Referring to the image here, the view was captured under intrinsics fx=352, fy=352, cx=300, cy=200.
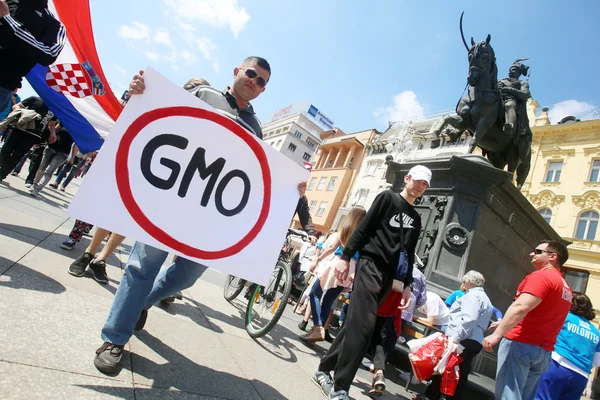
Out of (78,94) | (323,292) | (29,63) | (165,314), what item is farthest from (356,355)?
(78,94)

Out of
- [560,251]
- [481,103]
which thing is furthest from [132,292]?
[481,103]

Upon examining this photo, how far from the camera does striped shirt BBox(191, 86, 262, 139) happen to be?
7.90 ft

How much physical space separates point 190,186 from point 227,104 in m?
0.75

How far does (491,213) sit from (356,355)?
441 centimetres

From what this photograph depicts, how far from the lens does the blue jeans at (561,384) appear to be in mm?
4297

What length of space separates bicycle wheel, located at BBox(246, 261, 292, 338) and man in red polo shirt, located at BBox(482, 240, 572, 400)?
1.91 meters

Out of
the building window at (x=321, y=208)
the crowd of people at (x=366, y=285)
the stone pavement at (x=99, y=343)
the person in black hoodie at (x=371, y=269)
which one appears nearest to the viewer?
the stone pavement at (x=99, y=343)

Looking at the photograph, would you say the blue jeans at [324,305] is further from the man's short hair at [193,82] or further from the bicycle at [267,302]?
the man's short hair at [193,82]

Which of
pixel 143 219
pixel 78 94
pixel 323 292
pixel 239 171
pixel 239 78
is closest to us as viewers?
pixel 143 219

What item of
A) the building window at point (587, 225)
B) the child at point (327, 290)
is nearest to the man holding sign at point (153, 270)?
the child at point (327, 290)

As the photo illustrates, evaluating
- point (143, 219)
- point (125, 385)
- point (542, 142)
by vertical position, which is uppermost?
point (542, 142)

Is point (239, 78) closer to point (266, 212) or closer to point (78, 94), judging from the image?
point (266, 212)

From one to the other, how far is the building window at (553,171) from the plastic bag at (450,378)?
32041 millimetres

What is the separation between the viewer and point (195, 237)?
78.5 inches
